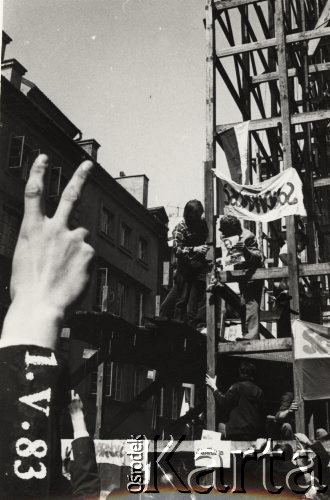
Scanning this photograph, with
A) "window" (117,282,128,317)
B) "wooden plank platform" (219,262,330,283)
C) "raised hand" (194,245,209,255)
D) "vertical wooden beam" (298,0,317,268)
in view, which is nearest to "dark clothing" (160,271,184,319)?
"raised hand" (194,245,209,255)

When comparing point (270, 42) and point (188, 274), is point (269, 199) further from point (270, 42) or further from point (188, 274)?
point (270, 42)

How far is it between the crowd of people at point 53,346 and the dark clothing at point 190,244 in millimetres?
15

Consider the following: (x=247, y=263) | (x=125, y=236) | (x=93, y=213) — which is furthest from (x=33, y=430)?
(x=125, y=236)

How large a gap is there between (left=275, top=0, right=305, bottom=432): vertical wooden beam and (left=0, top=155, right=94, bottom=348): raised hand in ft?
9.48

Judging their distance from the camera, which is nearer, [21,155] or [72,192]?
[72,192]

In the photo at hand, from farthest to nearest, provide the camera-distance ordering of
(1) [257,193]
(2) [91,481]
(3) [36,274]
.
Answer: (1) [257,193], (3) [36,274], (2) [91,481]

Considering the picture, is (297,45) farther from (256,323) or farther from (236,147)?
(256,323)

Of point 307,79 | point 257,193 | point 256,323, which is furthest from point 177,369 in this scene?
point 307,79

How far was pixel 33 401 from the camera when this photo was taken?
727 cm

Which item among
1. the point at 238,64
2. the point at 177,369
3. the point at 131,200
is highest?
the point at 238,64

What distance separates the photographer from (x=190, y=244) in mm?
9422

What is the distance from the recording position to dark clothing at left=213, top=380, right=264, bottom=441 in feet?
26.8

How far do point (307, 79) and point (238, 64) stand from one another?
249 centimetres

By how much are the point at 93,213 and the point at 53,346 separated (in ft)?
12.7
